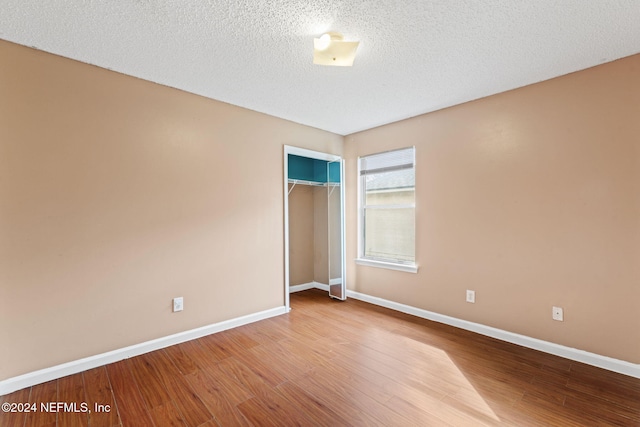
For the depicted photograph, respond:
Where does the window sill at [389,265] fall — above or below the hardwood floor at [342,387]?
above

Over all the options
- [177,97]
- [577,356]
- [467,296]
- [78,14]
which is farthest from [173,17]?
[577,356]

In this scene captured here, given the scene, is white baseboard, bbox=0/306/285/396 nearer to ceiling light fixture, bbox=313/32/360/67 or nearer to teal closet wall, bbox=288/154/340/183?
teal closet wall, bbox=288/154/340/183

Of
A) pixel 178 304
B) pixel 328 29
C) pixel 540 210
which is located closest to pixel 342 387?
pixel 178 304

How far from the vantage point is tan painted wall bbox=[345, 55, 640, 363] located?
2266 millimetres

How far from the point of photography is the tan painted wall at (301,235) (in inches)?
181

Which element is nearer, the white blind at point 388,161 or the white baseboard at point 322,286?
the white blind at point 388,161

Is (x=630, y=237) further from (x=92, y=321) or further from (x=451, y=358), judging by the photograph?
(x=92, y=321)

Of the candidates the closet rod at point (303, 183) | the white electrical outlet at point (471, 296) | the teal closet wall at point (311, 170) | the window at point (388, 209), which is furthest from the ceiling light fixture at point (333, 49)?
the white electrical outlet at point (471, 296)

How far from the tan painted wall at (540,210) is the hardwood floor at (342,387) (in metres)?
0.39

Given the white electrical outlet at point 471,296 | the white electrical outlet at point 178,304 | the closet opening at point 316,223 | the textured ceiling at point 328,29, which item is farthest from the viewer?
the closet opening at point 316,223

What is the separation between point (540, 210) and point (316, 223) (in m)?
3.04

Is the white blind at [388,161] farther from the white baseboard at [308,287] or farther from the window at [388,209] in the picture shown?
the white baseboard at [308,287]

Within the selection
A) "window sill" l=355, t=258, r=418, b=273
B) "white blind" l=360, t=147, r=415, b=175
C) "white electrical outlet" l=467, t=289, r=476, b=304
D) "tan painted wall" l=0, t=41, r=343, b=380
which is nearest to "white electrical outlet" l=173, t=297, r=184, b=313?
"tan painted wall" l=0, t=41, r=343, b=380

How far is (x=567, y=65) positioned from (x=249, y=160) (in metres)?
3.09
